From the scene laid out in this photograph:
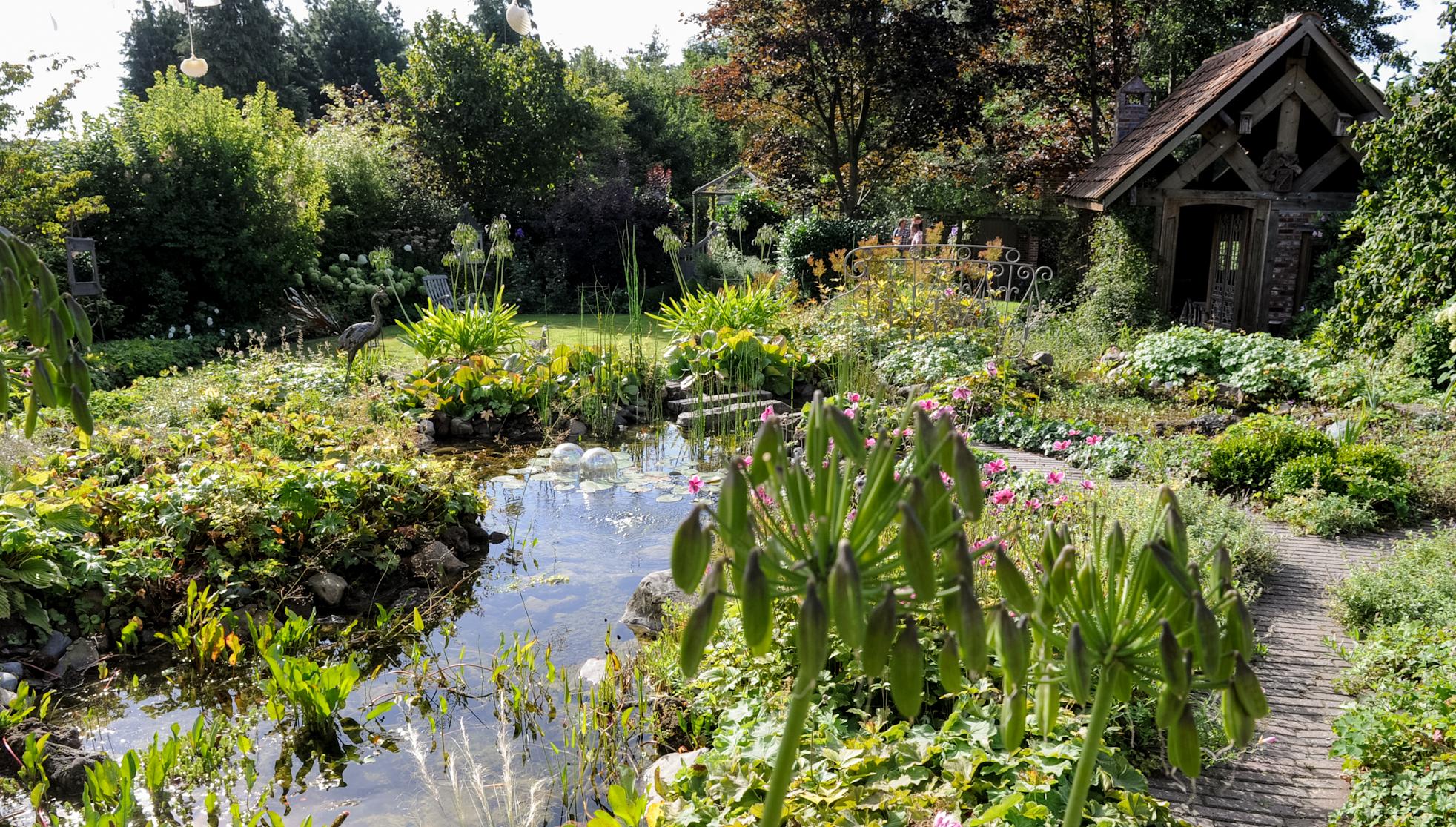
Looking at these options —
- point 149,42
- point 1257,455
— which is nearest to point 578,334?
point 1257,455

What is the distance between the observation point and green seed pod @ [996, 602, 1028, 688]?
906 millimetres

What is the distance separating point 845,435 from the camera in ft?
3.28

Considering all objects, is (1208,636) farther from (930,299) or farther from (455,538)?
(930,299)

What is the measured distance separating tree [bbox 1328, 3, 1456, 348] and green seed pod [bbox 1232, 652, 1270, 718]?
880 cm

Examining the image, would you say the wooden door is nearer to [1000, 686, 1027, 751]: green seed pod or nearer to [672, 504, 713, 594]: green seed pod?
[1000, 686, 1027, 751]: green seed pod

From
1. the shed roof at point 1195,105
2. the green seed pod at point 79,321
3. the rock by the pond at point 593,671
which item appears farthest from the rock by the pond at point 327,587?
the shed roof at point 1195,105

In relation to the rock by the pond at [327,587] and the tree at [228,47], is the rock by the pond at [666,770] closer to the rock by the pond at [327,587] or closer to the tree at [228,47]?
the rock by the pond at [327,587]

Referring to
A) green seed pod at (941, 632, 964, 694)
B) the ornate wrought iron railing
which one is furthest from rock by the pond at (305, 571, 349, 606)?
the ornate wrought iron railing

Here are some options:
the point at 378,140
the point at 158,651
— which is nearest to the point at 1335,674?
the point at 158,651

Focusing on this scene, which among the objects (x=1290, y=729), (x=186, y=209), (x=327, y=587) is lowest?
(x=327, y=587)

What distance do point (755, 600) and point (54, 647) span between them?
4168 millimetres

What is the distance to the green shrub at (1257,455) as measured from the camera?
577 cm

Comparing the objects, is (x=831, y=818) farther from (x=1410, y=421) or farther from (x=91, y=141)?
(x=91, y=141)

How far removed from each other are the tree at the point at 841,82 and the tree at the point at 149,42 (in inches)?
867
